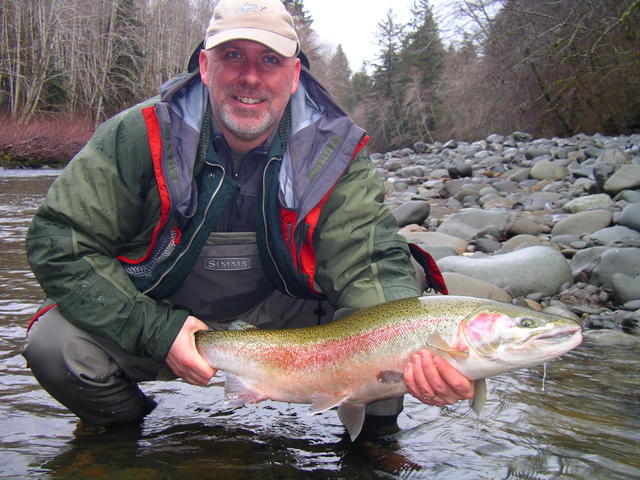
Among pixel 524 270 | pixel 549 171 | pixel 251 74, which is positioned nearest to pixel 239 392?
pixel 251 74

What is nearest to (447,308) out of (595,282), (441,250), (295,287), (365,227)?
(365,227)

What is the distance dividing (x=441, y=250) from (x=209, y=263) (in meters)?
3.81

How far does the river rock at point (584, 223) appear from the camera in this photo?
7.18m

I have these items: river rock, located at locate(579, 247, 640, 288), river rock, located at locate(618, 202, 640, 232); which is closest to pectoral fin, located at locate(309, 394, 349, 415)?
river rock, located at locate(579, 247, 640, 288)

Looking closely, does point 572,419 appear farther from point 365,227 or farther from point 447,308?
point 365,227

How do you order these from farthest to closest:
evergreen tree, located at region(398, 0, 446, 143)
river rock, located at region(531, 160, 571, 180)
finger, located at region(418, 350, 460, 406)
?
evergreen tree, located at region(398, 0, 446, 143) → river rock, located at region(531, 160, 571, 180) → finger, located at region(418, 350, 460, 406)

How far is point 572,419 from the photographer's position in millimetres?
3006

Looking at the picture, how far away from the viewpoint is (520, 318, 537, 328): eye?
2273 millimetres

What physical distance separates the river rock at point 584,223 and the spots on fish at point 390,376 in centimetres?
536

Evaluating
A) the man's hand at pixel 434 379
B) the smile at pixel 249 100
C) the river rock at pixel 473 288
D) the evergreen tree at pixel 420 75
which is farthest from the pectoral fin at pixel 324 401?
the evergreen tree at pixel 420 75

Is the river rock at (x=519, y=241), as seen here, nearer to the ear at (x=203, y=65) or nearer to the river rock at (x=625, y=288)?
the river rock at (x=625, y=288)

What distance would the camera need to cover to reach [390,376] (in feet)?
8.07

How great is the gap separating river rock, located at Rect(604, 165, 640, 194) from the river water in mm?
5938

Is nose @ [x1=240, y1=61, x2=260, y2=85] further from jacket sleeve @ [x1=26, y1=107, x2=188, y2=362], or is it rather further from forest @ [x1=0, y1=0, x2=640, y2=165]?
forest @ [x1=0, y1=0, x2=640, y2=165]
